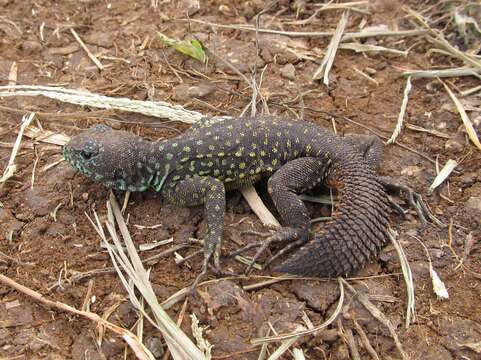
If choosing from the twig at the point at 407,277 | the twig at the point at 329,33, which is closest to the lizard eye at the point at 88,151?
the twig at the point at 329,33

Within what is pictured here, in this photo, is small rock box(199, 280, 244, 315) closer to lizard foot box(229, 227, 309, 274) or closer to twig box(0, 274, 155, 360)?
lizard foot box(229, 227, 309, 274)

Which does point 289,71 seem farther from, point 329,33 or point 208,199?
point 208,199

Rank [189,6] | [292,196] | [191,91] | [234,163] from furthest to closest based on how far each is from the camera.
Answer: [189,6] < [191,91] < [234,163] < [292,196]

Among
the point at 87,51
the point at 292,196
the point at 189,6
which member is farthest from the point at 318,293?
the point at 189,6

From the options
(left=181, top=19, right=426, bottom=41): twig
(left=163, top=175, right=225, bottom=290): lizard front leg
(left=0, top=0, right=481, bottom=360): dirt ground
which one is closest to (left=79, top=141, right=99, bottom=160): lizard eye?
(left=0, top=0, right=481, bottom=360): dirt ground

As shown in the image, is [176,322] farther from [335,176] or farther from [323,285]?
[335,176]

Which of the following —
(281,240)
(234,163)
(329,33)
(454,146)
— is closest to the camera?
(281,240)
